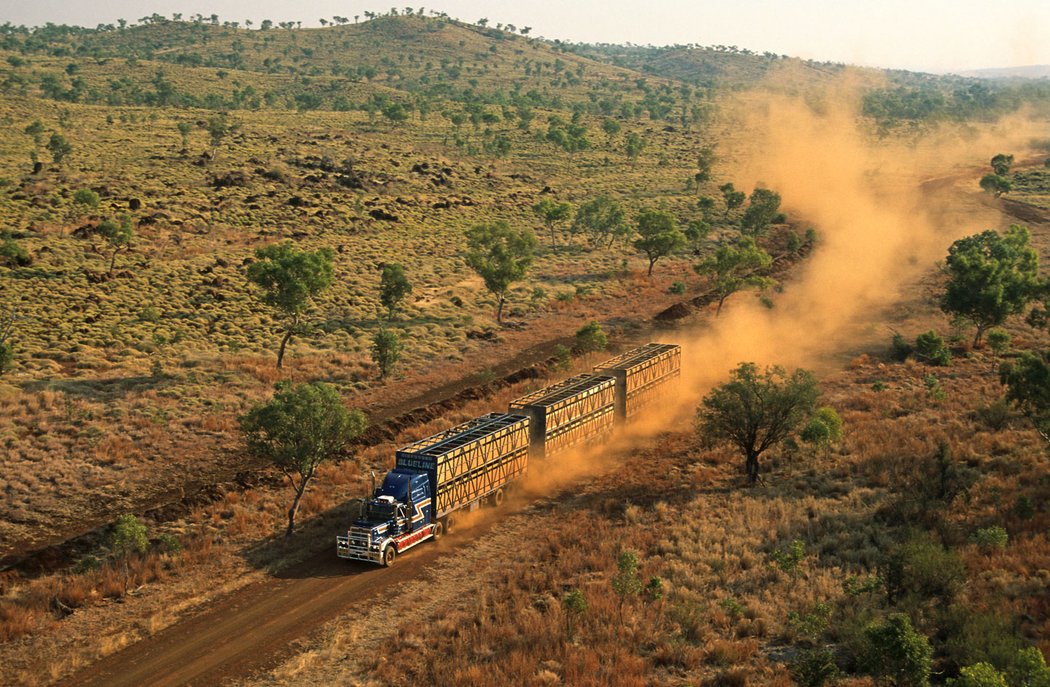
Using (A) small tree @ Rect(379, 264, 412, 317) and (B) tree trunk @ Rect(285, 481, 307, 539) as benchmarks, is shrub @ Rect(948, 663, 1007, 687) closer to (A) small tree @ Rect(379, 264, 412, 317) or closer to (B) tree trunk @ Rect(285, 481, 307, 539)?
(B) tree trunk @ Rect(285, 481, 307, 539)

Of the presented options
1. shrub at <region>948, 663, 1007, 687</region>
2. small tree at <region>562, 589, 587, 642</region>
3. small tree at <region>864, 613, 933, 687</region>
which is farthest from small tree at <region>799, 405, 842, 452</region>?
shrub at <region>948, 663, 1007, 687</region>

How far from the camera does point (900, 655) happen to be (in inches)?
839

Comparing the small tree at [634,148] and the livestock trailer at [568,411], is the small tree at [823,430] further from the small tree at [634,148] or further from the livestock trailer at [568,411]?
the small tree at [634,148]

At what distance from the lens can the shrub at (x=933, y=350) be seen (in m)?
56.8

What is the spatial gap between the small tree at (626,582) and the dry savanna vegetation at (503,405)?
0.42 ft

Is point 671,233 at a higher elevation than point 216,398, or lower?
higher

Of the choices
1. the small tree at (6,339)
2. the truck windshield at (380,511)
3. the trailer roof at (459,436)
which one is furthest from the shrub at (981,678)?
the small tree at (6,339)

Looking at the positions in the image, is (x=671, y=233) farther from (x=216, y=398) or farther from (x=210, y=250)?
(x=216, y=398)

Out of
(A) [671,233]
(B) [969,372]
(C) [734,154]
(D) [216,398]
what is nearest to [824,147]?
(C) [734,154]

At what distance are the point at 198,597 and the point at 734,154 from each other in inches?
5523

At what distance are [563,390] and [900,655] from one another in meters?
24.5

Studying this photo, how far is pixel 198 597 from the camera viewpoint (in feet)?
96.4

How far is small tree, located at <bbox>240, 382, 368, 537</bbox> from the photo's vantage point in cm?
3366

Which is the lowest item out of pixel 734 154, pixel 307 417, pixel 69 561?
pixel 69 561
